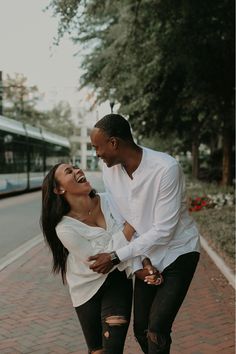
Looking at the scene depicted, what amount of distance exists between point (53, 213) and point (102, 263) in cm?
42

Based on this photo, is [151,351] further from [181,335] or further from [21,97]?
[21,97]

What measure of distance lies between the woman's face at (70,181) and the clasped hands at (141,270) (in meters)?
0.39

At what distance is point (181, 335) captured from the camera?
493 cm

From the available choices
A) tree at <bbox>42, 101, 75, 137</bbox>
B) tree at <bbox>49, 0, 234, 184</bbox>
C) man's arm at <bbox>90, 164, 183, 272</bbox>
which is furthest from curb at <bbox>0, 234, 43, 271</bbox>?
tree at <bbox>42, 101, 75, 137</bbox>

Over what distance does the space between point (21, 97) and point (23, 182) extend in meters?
36.1

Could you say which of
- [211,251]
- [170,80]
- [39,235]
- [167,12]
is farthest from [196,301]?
[170,80]

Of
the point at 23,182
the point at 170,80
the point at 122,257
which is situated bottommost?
the point at 23,182

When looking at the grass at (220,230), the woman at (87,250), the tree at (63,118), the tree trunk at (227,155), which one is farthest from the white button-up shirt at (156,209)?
the tree at (63,118)

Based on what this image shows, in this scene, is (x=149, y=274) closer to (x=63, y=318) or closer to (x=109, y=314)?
(x=109, y=314)

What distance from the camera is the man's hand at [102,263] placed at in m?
2.81

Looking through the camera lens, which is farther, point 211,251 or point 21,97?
point 21,97

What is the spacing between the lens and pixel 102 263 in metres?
2.81

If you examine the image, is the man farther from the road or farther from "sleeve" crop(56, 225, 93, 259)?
the road

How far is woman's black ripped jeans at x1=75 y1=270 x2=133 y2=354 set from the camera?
2879mm
